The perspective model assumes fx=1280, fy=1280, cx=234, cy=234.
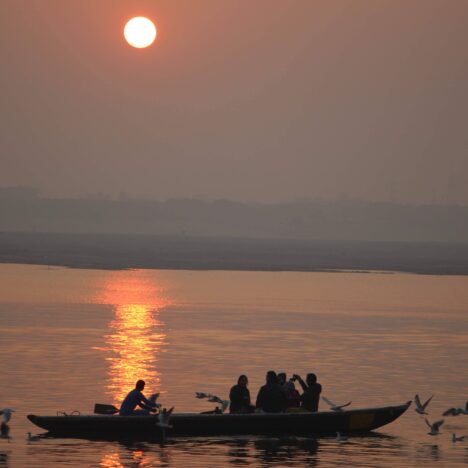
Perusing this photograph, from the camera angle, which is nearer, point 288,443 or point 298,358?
point 288,443

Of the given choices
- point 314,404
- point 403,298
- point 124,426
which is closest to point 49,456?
point 124,426

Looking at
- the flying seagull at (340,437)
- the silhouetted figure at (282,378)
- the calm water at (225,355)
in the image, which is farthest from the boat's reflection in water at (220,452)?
the silhouetted figure at (282,378)

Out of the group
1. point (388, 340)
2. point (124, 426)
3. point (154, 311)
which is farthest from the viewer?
point (154, 311)

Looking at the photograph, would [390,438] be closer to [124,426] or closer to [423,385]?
[124,426]

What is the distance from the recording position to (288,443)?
112 ft

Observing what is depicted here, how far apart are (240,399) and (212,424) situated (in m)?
1.03

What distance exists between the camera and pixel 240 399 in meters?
34.5

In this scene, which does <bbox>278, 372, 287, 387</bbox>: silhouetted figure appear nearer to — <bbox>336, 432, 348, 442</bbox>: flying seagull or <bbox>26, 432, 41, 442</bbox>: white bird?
<bbox>336, 432, 348, 442</bbox>: flying seagull

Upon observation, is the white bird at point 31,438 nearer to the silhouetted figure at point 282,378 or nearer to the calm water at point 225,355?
the calm water at point 225,355

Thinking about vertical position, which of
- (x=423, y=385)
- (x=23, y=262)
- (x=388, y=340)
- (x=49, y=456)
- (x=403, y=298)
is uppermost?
(x=23, y=262)

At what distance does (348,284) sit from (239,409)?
82.6 m

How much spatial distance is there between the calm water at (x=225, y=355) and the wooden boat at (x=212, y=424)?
0.43m

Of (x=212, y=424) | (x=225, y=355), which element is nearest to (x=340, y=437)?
(x=212, y=424)

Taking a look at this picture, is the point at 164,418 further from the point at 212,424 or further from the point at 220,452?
the point at 220,452
